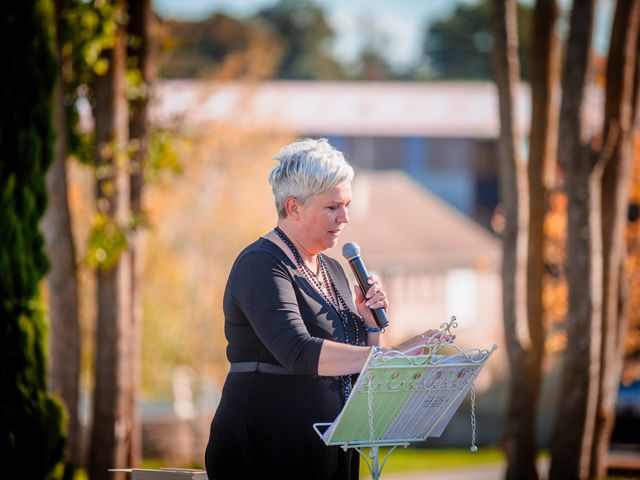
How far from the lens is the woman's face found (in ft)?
15.3

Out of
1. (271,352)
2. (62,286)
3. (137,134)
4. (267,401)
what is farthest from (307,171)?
(137,134)

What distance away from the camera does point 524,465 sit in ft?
47.1

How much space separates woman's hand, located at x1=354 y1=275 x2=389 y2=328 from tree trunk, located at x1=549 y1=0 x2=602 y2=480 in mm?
8419

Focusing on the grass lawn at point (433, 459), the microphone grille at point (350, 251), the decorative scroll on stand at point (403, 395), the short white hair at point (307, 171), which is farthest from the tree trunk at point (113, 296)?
the grass lawn at point (433, 459)

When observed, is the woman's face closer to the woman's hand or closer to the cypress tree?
the woman's hand

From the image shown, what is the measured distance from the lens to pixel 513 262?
14.3 meters

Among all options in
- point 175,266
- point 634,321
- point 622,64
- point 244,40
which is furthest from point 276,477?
point 244,40

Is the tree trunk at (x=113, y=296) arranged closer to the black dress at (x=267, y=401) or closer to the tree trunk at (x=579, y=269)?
the tree trunk at (x=579, y=269)

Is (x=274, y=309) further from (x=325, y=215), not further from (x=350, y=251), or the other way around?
(x=350, y=251)

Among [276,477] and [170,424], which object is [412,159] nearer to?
[170,424]

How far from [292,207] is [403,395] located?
32.7 inches

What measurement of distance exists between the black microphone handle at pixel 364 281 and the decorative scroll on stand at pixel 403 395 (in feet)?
0.92

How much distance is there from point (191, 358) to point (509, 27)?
17414 mm

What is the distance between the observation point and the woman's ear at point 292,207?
4707 millimetres
